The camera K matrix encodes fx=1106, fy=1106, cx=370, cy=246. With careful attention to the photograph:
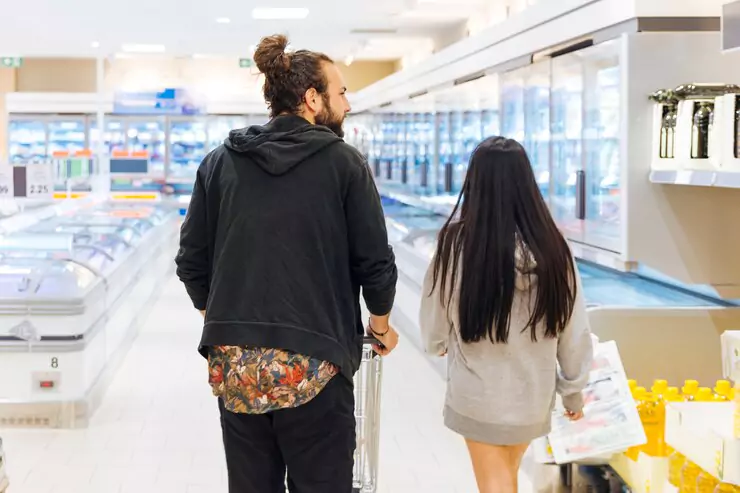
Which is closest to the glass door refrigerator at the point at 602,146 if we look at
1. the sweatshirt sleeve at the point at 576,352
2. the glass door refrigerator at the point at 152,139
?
the sweatshirt sleeve at the point at 576,352

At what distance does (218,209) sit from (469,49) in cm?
547

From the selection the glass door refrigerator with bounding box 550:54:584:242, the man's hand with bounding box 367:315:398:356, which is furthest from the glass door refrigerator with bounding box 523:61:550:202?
the man's hand with bounding box 367:315:398:356

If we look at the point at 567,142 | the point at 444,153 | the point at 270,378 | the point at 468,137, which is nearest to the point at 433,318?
the point at 270,378

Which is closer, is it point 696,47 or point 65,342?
point 696,47

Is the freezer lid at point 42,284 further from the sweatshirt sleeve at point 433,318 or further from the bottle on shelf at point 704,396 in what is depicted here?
the bottle on shelf at point 704,396

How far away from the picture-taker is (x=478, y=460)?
11.0 feet

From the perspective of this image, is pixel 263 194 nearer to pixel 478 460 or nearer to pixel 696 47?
pixel 478 460

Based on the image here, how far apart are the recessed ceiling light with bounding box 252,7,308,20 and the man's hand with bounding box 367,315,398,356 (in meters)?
10.5

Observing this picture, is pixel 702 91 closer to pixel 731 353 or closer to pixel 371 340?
pixel 731 353

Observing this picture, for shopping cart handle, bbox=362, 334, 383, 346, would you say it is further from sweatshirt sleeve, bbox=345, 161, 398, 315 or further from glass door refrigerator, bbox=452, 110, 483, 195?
glass door refrigerator, bbox=452, 110, 483, 195

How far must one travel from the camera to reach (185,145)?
64.7 feet

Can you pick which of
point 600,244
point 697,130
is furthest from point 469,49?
point 697,130

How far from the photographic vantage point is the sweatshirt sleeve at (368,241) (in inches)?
107

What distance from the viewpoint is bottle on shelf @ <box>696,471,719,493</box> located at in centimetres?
351
